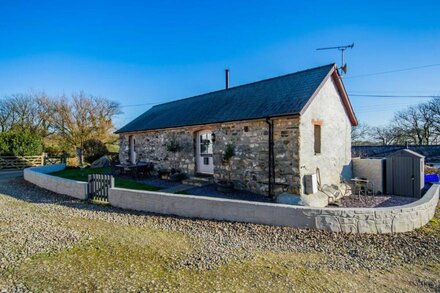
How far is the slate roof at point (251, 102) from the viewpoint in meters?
9.93

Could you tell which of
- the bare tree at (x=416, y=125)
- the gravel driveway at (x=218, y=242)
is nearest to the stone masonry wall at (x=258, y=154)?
the gravel driveway at (x=218, y=242)

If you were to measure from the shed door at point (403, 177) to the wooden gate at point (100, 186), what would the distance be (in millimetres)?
11430

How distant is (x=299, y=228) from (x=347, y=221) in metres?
1.15

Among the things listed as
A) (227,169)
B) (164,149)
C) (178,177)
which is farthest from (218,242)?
(164,149)

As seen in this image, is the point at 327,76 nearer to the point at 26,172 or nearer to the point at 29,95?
the point at 26,172

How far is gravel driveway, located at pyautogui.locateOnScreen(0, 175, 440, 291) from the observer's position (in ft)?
15.4

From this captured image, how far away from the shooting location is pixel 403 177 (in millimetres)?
10414

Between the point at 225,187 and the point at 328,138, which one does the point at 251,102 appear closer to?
the point at 328,138

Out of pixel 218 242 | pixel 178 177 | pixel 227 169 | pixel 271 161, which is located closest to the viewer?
pixel 218 242

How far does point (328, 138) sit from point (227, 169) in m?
4.63

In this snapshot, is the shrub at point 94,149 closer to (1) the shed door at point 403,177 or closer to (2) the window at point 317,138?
(2) the window at point 317,138

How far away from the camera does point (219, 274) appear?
4242mm

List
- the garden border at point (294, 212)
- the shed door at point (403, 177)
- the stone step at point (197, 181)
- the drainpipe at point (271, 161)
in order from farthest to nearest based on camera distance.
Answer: the stone step at point (197, 181)
the shed door at point (403, 177)
the drainpipe at point (271, 161)
the garden border at point (294, 212)

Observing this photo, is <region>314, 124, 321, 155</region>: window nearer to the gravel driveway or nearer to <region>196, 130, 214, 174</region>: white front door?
the gravel driveway
